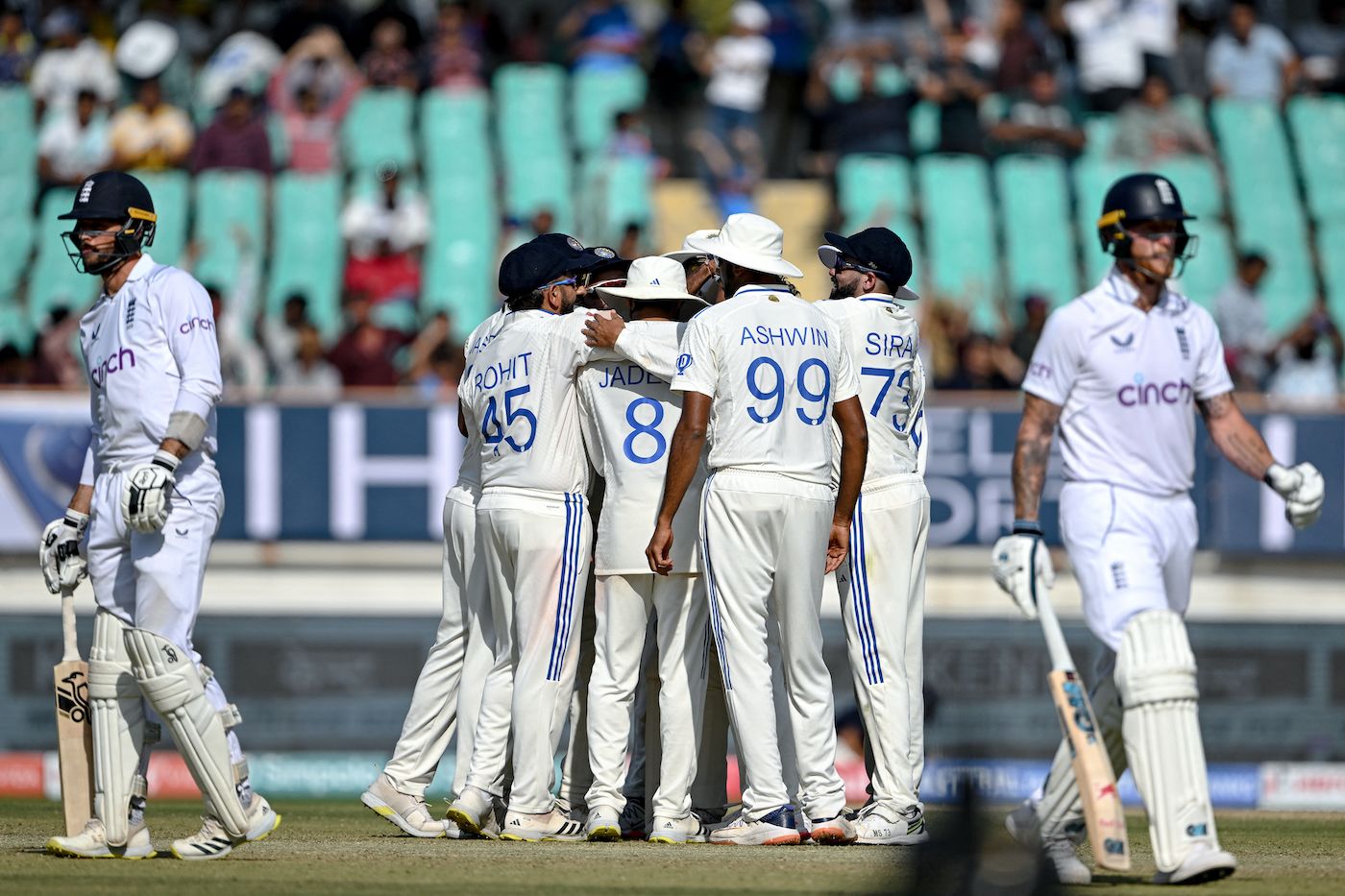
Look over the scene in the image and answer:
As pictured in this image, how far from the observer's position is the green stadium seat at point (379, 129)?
1856 centimetres

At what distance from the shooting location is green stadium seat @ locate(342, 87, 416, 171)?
60.9ft

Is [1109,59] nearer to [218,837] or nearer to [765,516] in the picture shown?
[765,516]

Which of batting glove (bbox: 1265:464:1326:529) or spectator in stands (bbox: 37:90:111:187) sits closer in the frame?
batting glove (bbox: 1265:464:1326:529)

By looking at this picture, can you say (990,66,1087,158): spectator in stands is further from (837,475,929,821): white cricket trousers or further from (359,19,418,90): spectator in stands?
(837,475,929,821): white cricket trousers

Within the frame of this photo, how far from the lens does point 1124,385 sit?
7.15 metres

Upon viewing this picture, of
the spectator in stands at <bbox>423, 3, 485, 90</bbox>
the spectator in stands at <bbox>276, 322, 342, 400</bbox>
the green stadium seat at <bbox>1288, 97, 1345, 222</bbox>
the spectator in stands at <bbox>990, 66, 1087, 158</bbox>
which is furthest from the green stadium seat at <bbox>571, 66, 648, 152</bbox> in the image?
the green stadium seat at <bbox>1288, 97, 1345, 222</bbox>

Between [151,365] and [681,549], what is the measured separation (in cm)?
220

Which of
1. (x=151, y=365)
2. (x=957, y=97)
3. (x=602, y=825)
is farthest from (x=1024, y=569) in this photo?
(x=957, y=97)

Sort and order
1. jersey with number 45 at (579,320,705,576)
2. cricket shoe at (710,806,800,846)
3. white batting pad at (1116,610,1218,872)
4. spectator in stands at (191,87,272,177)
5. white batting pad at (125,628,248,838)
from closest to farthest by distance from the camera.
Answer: white batting pad at (1116,610,1218,872) → white batting pad at (125,628,248,838) → cricket shoe at (710,806,800,846) → jersey with number 45 at (579,320,705,576) → spectator in stands at (191,87,272,177)

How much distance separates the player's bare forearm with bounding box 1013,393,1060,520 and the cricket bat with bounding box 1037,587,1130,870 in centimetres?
39

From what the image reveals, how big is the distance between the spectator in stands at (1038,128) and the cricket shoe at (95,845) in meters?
12.8

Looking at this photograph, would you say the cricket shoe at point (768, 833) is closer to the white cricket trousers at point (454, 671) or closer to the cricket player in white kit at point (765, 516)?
the cricket player in white kit at point (765, 516)

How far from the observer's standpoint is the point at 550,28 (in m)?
21.8

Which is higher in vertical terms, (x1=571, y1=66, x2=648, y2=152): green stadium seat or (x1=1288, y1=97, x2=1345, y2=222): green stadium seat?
(x1=571, y1=66, x2=648, y2=152): green stadium seat
